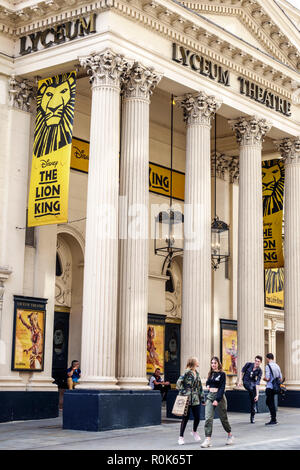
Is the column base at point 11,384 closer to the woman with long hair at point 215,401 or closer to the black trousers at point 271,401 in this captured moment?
the black trousers at point 271,401

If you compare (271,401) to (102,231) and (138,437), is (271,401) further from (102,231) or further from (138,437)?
(102,231)

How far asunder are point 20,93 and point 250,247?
831 cm

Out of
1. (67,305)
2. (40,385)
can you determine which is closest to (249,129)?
(67,305)

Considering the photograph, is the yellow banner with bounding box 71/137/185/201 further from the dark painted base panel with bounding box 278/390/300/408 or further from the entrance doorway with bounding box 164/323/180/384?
the dark painted base panel with bounding box 278/390/300/408

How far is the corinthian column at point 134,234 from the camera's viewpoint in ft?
58.9

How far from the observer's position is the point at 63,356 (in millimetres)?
22812

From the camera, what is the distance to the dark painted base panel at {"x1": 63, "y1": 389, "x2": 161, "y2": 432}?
53.9 ft

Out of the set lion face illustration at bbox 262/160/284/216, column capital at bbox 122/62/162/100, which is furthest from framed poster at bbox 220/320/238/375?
column capital at bbox 122/62/162/100

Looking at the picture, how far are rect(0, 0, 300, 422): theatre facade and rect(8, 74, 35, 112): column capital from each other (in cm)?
4

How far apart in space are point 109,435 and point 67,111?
26.0 feet

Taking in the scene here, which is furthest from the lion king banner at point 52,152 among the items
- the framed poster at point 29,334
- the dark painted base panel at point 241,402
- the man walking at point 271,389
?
the dark painted base panel at point 241,402

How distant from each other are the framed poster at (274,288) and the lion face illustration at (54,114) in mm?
14892
